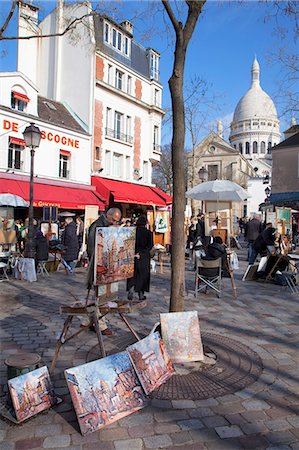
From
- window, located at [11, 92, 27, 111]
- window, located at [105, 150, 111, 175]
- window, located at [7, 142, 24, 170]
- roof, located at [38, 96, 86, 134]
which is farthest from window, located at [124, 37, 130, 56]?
window, located at [7, 142, 24, 170]

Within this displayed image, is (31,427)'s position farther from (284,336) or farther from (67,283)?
(67,283)

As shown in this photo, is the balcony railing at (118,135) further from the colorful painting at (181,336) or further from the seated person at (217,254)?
the colorful painting at (181,336)

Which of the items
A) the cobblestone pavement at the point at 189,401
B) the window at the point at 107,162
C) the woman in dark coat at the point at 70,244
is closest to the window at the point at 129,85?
the window at the point at 107,162

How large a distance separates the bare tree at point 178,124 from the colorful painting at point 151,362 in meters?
0.70

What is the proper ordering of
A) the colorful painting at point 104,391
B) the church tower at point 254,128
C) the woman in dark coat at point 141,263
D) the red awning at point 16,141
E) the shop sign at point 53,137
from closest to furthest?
the colorful painting at point 104,391 < the woman in dark coat at point 141,263 < the shop sign at point 53,137 < the red awning at point 16,141 < the church tower at point 254,128

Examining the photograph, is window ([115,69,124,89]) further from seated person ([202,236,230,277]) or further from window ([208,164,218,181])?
window ([208,164,218,181])

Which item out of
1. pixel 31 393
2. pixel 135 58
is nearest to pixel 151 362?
pixel 31 393

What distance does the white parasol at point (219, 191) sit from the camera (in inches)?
453

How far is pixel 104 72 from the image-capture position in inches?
990

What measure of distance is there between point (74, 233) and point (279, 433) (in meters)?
8.54

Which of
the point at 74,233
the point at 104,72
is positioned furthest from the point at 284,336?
the point at 104,72

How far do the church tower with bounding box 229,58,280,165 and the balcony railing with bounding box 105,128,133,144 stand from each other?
204 feet

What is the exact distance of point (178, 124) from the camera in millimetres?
4445

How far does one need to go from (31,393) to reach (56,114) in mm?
21625
